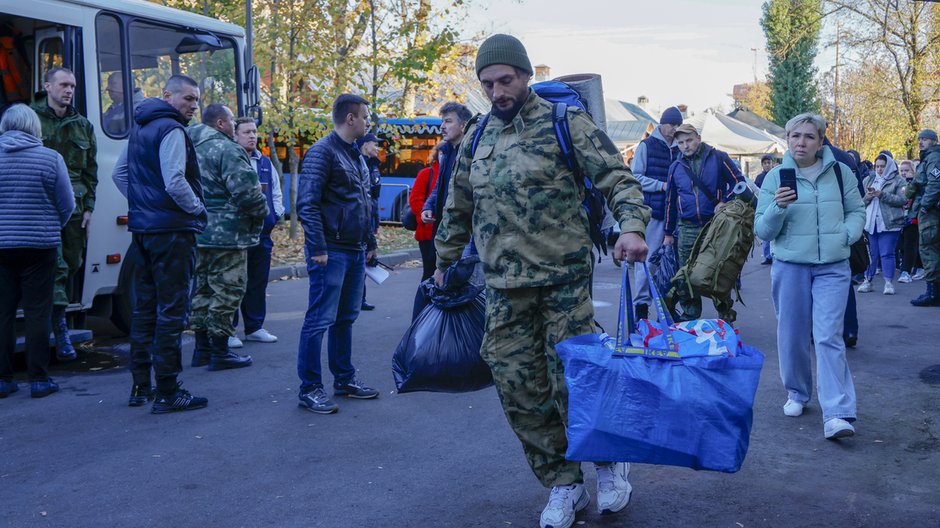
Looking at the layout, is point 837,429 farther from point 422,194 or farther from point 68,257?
point 68,257

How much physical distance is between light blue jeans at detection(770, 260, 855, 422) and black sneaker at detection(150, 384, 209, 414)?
3773 mm

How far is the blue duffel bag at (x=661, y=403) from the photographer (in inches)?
120

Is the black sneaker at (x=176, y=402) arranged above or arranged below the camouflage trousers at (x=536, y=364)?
below

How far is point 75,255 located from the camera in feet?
24.3

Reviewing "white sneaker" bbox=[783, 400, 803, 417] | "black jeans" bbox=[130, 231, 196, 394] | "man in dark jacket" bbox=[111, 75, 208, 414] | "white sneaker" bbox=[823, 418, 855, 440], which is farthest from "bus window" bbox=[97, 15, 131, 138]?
"white sneaker" bbox=[823, 418, 855, 440]

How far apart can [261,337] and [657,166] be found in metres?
4.00

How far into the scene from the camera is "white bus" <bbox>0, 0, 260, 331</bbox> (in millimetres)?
7719

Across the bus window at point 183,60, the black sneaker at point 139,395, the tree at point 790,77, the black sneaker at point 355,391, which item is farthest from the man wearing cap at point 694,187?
the tree at point 790,77

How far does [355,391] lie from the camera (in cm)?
622

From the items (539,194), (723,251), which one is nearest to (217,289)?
(723,251)

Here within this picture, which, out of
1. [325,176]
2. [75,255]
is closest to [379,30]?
[75,255]

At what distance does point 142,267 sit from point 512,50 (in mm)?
3283

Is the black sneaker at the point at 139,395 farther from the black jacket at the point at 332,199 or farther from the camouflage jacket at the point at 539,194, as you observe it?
the camouflage jacket at the point at 539,194

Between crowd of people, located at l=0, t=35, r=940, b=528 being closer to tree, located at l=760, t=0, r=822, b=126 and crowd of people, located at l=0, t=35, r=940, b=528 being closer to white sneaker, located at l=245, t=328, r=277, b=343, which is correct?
white sneaker, located at l=245, t=328, r=277, b=343
